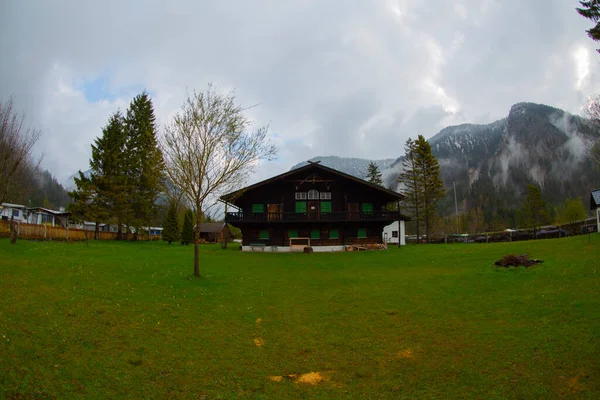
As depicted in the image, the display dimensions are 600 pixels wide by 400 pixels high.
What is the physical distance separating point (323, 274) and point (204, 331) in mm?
11243

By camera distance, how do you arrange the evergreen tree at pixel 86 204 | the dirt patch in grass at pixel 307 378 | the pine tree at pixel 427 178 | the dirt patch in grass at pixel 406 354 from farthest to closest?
the pine tree at pixel 427 178 → the evergreen tree at pixel 86 204 → the dirt patch in grass at pixel 406 354 → the dirt patch in grass at pixel 307 378

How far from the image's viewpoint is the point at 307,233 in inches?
1481

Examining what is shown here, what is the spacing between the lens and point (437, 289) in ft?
46.2

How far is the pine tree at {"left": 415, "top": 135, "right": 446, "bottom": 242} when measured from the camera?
4841 cm

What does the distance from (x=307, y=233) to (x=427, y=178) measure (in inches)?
819

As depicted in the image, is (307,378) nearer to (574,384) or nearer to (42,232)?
(574,384)

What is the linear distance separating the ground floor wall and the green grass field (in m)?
21.7

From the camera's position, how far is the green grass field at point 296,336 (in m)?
6.57

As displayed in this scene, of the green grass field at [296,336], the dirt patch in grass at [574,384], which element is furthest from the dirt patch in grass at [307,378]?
the dirt patch in grass at [574,384]

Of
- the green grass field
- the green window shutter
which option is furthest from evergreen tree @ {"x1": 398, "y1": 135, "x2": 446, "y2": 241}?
the green grass field

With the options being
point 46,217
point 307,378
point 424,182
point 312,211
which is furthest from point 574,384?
point 46,217

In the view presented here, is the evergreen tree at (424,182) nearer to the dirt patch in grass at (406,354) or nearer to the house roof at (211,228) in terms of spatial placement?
the house roof at (211,228)

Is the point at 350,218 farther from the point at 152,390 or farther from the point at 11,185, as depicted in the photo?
the point at 152,390

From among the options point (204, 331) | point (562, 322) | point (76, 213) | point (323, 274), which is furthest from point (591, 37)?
point (76, 213)
